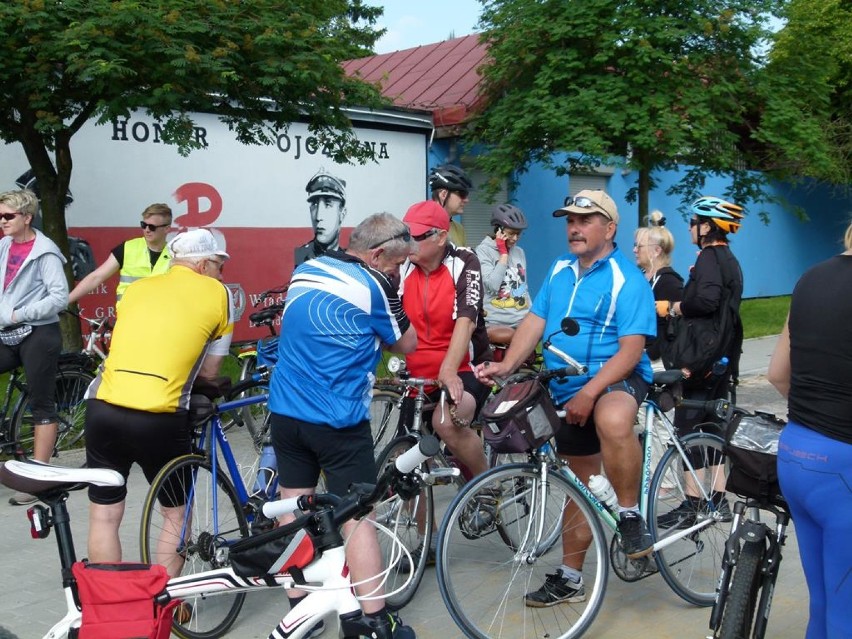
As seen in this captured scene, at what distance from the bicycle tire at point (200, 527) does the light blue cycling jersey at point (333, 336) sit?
0.66 metres

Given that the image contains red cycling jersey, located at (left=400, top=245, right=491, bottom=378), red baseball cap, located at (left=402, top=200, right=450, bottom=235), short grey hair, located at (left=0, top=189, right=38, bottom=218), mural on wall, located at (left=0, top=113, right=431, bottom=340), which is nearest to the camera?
red baseball cap, located at (left=402, top=200, right=450, bottom=235)

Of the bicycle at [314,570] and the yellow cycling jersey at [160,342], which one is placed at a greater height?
the yellow cycling jersey at [160,342]

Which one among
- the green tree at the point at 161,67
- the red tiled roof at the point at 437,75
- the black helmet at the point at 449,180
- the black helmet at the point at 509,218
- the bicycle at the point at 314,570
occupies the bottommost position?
the bicycle at the point at 314,570

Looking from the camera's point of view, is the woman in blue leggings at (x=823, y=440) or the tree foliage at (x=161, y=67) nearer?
the woman in blue leggings at (x=823, y=440)

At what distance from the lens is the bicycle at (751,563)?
3350 mm

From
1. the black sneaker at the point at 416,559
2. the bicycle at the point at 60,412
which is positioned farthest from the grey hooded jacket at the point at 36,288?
the black sneaker at the point at 416,559

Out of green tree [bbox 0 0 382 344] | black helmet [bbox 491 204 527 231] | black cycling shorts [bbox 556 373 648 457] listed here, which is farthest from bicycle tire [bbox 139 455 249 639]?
green tree [bbox 0 0 382 344]

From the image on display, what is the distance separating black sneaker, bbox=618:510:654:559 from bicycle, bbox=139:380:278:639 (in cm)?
161

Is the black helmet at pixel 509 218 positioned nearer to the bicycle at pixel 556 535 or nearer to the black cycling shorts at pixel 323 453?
the bicycle at pixel 556 535

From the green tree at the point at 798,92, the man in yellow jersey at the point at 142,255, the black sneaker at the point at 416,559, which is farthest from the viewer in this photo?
the green tree at the point at 798,92

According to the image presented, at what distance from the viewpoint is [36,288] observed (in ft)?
21.5

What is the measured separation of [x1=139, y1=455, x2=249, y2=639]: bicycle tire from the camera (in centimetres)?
433

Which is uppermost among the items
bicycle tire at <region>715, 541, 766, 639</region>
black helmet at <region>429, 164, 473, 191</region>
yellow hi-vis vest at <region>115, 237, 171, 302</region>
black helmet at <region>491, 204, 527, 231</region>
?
black helmet at <region>429, 164, 473, 191</region>

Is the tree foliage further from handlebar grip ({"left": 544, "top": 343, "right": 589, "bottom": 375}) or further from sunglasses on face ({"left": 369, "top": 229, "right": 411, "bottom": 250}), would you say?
handlebar grip ({"left": 544, "top": 343, "right": 589, "bottom": 375})
